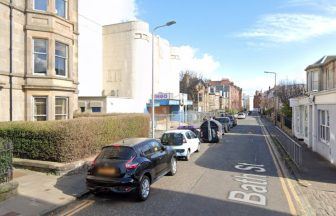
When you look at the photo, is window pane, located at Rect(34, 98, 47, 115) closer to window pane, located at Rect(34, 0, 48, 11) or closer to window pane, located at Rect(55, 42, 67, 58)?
window pane, located at Rect(55, 42, 67, 58)

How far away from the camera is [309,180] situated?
1062 centimetres

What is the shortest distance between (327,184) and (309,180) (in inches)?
25.2

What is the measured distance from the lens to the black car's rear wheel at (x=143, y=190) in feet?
26.4

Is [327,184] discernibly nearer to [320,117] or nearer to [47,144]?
[320,117]

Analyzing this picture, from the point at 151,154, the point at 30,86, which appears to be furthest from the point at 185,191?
the point at 30,86

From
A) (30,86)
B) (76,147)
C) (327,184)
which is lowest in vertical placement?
(327,184)

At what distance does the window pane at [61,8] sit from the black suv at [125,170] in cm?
1222

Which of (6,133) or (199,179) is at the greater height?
(6,133)

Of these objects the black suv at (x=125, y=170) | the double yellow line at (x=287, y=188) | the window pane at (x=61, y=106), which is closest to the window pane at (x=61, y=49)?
the window pane at (x=61, y=106)

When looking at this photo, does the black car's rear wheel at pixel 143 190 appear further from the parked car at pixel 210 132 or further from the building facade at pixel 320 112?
the parked car at pixel 210 132

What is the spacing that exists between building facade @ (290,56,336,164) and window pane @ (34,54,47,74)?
48.3ft

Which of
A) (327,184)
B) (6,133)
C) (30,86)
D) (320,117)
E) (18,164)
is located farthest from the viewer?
(320,117)

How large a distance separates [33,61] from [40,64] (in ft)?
1.31

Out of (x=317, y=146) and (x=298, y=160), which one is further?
(x=317, y=146)
